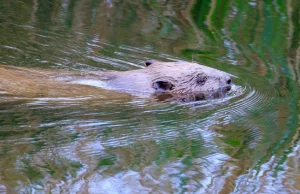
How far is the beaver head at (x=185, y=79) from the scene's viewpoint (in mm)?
6332

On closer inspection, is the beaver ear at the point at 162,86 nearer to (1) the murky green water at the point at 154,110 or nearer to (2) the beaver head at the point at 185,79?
(2) the beaver head at the point at 185,79

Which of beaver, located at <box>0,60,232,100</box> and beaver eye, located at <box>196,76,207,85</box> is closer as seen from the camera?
beaver, located at <box>0,60,232,100</box>

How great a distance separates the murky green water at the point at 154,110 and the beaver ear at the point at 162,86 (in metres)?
0.38

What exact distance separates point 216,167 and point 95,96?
6.55 ft

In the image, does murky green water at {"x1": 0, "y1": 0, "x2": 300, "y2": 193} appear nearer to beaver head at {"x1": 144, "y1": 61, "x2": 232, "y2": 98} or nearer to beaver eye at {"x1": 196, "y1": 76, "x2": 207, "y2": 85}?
beaver head at {"x1": 144, "y1": 61, "x2": 232, "y2": 98}

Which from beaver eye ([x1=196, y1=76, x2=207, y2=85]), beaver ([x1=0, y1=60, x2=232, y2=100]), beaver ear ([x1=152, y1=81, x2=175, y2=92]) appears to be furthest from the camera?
beaver eye ([x1=196, y1=76, x2=207, y2=85])

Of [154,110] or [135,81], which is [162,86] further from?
[154,110]

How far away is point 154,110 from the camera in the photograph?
5633 mm

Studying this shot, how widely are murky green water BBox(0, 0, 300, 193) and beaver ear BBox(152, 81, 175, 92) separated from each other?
0.38m

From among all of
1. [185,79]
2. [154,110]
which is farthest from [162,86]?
[154,110]

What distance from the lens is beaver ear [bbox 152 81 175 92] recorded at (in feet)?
20.6

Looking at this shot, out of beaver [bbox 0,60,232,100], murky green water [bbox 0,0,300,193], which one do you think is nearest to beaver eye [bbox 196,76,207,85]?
beaver [bbox 0,60,232,100]

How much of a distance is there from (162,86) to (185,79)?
0.27 meters

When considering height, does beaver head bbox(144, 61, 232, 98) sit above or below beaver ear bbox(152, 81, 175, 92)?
above
